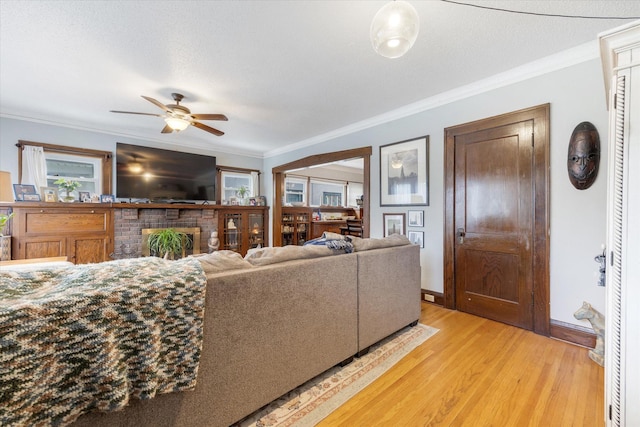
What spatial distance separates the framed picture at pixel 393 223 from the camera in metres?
3.47

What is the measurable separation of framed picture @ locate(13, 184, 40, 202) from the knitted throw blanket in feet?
12.9

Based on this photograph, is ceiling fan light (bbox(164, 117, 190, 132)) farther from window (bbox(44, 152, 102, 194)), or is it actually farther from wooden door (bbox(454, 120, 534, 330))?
wooden door (bbox(454, 120, 534, 330))

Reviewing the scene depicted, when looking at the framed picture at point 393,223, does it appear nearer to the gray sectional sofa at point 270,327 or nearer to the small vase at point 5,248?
the gray sectional sofa at point 270,327

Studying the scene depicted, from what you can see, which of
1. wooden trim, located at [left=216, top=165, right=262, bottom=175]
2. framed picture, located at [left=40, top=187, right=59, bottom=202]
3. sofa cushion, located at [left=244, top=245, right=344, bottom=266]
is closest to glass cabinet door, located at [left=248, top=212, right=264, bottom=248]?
wooden trim, located at [left=216, top=165, right=262, bottom=175]

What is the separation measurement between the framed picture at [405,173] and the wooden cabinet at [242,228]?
321 cm

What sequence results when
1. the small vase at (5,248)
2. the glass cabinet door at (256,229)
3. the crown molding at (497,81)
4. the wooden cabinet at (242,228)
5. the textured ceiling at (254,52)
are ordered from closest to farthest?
the textured ceiling at (254,52) < the crown molding at (497,81) < the small vase at (5,248) < the wooden cabinet at (242,228) < the glass cabinet door at (256,229)

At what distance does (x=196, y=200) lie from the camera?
16.6 ft

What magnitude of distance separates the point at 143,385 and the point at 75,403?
0.18 meters

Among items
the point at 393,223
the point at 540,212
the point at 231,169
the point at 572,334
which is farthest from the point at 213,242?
the point at 572,334

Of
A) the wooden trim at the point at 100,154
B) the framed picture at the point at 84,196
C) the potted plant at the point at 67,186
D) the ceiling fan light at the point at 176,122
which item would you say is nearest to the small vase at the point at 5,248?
the potted plant at the point at 67,186

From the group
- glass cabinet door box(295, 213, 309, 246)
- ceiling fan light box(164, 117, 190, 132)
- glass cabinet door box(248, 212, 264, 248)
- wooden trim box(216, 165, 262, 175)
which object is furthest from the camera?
glass cabinet door box(295, 213, 309, 246)

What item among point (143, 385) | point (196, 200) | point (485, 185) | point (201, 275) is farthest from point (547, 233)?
point (196, 200)

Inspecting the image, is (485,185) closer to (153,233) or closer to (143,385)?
(143,385)

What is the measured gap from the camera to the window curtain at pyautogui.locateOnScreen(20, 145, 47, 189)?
3.64 metres
